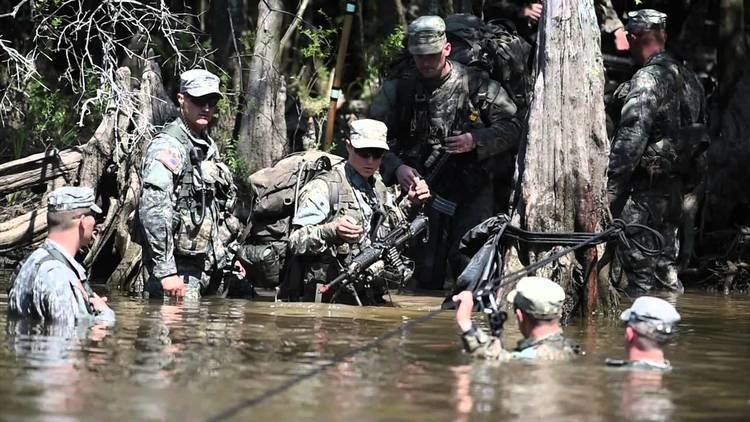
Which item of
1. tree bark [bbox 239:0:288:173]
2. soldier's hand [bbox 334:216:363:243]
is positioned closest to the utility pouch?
soldier's hand [bbox 334:216:363:243]

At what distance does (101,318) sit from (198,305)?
5.12ft

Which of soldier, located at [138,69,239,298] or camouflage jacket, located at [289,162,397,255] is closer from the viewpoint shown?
soldier, located at [138,69,239,298]

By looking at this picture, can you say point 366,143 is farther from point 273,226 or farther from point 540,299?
point 540,299

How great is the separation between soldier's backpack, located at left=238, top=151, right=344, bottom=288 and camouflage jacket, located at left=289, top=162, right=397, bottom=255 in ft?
0.71

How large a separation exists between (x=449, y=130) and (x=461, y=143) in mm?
238

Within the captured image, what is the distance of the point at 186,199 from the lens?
10.1 m

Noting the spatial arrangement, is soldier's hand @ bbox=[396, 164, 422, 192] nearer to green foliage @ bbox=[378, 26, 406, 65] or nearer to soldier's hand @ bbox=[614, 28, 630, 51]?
green foliage @ bbox=[378, 26, 406, 65]

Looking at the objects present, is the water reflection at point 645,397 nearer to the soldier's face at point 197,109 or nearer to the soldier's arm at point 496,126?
the soldier's face at point 197,109

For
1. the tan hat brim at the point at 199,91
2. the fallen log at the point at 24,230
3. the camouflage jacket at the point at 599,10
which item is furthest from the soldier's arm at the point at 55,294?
the camouflage jacket at the point at 599,10

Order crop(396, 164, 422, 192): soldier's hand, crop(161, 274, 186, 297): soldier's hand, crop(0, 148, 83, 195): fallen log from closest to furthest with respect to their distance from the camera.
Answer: crop(161, 274, 186, 297): soldier's hand → crop(396, 164, 422, 192): soldier's hand → crop(0, 148, 83, 195): fallen log

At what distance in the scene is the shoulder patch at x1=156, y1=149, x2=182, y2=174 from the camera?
9.75m

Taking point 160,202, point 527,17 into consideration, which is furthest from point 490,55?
point 160,202

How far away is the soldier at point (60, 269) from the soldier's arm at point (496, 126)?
13.8 feet

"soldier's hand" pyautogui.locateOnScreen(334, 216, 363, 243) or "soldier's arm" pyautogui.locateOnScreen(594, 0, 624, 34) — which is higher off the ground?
"soldier's arm" pyautogui.locateOnScreen(594, 0, 624, 34)
